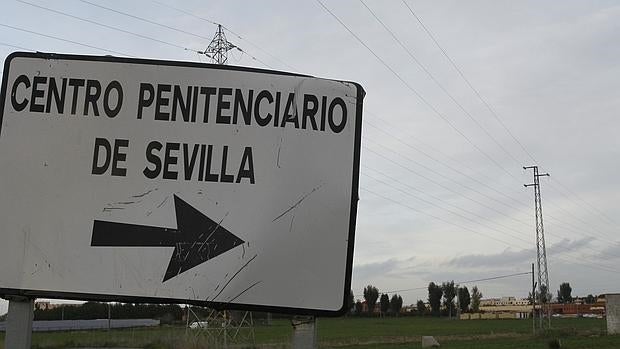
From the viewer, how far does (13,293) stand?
213cm

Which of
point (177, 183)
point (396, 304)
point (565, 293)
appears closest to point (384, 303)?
point (396, 304)

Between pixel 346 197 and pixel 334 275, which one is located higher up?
pixel 346 197

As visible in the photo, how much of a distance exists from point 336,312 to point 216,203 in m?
0.56

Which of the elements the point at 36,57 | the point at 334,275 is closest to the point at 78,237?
the point at 36,57

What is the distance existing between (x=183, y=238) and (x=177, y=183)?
199 mm

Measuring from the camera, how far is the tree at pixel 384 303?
153625 mm

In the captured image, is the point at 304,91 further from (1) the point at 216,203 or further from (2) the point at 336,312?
(2) the point at 336,312

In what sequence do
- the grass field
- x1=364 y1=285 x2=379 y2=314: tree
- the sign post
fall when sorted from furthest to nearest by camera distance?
x1=364 y1=285 x2=379 y2=314: tree
the grass field
the sign post

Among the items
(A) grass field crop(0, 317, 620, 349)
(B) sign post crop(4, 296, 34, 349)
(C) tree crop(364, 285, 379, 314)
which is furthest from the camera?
(C) tree crop(364, 285, 379, 314)

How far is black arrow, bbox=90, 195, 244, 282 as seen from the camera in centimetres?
214

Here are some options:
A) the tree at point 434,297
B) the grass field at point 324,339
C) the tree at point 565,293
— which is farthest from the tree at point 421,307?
the grass field at point 324,339

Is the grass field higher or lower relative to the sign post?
→ lower

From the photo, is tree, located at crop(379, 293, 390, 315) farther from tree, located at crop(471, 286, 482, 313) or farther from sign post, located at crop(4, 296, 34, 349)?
sign post, located at crop(4, 296, 34, 349)

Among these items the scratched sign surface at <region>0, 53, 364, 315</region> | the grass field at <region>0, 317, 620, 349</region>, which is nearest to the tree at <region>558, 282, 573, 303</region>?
the grass field at <region>0, 317, 620, 349</region>
